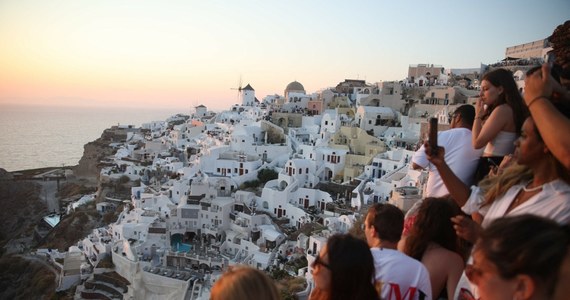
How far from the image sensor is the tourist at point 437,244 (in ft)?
10.1

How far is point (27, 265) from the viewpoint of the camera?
25578mm

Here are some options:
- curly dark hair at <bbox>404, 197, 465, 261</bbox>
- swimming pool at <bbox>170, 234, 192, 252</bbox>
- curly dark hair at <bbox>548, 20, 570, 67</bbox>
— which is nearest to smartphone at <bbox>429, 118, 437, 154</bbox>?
curly dark hair at <bbox>404, 197, 465, 261</bbox>

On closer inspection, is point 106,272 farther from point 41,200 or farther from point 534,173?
point 41,200

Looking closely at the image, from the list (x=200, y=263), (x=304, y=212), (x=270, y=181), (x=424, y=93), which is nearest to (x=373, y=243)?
(x=200, y=263)

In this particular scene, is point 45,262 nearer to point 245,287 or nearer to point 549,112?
point 245,287

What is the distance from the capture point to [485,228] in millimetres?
1918

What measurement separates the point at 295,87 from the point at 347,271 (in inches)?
1780

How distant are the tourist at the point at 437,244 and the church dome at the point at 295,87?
43858 millimetres

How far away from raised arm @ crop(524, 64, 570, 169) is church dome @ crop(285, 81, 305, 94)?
44.5 meters

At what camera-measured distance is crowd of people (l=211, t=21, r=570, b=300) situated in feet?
5.79

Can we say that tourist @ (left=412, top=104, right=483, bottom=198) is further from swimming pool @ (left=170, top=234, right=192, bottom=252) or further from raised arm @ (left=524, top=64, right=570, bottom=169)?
swimming pool @ (left=170, top=234, right=192, bottom=252)

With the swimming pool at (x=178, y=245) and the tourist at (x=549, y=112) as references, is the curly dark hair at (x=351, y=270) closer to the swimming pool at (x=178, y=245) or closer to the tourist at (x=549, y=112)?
the tourist at (x=549, y=112)

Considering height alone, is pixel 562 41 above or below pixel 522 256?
above

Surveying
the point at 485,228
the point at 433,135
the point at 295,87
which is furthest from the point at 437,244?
the point at 295,87
